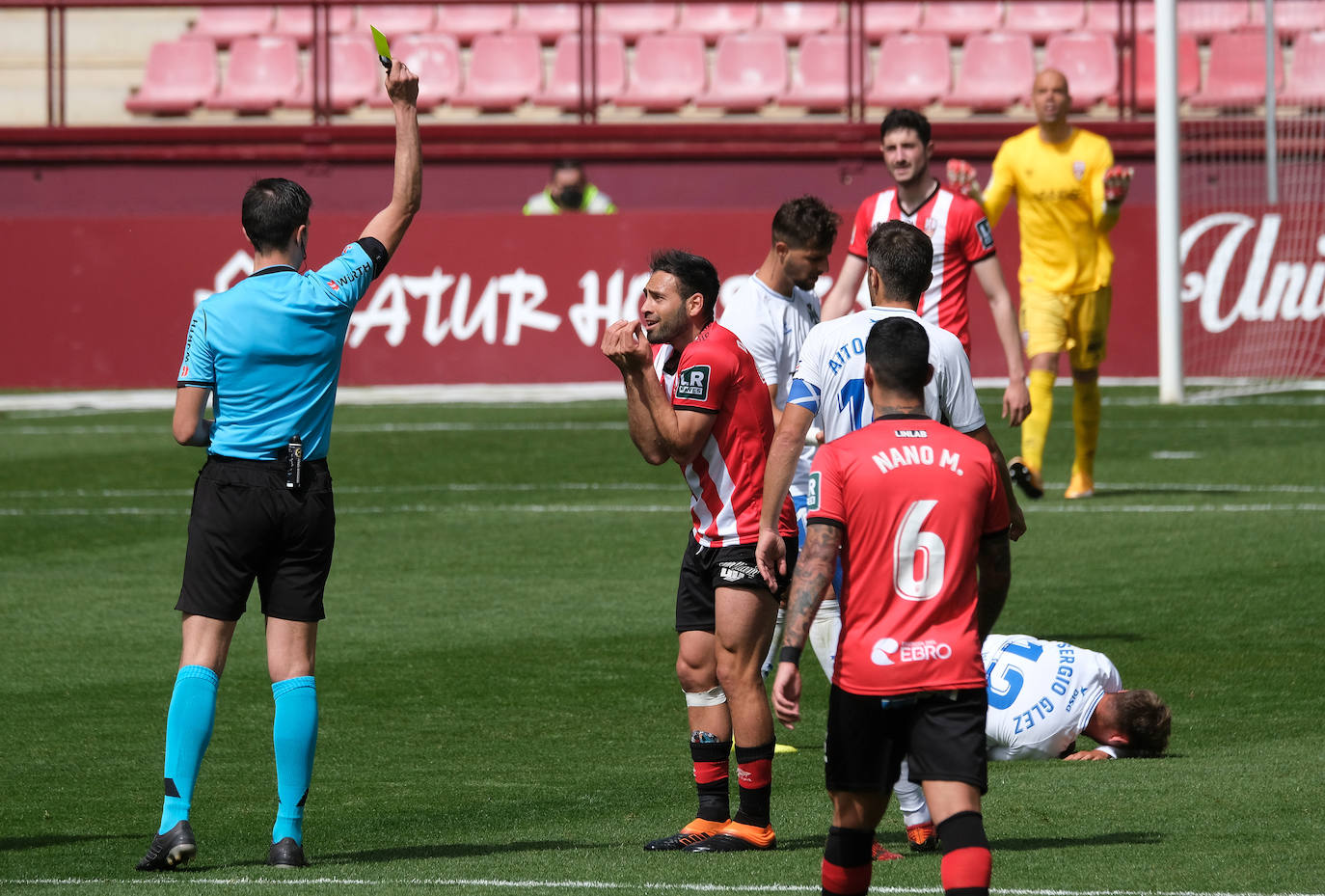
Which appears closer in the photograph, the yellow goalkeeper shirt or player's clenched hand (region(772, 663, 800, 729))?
player's clenched hand (region(772, 663, 800, 729))

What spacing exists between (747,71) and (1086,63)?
14.2ft

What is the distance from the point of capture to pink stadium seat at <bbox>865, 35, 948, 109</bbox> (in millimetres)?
25266

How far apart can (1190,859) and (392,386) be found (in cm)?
1578

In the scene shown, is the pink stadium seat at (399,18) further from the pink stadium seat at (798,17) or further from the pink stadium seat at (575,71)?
the pink stadium seat at (798,17)

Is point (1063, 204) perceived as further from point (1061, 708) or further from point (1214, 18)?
point (1214, 18)

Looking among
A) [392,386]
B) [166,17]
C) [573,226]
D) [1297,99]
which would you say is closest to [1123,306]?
[1297,99]

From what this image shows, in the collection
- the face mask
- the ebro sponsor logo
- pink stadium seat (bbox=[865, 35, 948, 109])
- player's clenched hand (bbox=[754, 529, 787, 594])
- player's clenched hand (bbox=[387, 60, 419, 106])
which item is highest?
pink stadium seat (bbox=[865, 35, 948, 109])

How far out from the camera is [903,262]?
5559 millimetres

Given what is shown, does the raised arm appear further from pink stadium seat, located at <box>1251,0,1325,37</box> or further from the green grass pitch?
pink stadium seat, located at <box>1251,0,1325,37</box>

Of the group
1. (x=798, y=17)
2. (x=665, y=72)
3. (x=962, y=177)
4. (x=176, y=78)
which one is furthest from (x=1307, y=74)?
(x=176, y=78)

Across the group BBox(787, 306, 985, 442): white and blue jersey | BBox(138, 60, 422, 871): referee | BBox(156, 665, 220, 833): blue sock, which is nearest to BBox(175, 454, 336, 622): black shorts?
BBox(138, 60, 422, 871): referee

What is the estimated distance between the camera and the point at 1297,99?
22438mm

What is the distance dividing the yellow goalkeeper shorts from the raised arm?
24.0ft

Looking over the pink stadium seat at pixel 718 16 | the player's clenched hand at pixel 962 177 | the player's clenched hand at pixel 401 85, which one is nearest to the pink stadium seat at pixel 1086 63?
the pink stadium seat at pixel 718 16
